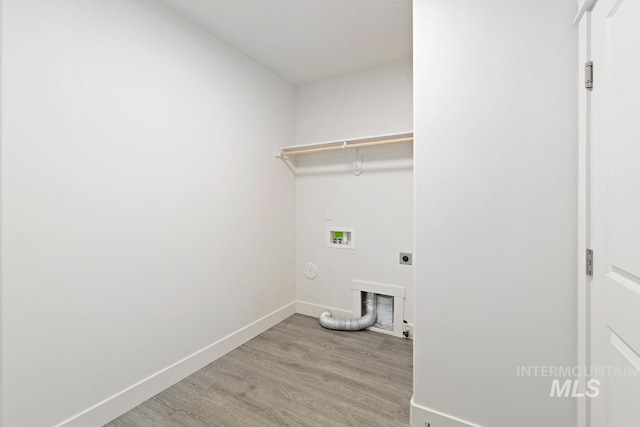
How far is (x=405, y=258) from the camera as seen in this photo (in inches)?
101

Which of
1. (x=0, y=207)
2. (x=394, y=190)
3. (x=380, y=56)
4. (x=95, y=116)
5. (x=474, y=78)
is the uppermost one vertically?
(x=380, y=56)

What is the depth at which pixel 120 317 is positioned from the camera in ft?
5.26

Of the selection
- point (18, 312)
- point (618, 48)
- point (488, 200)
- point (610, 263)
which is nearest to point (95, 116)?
point (18, 312)

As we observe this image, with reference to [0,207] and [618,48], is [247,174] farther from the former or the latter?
[618,48]

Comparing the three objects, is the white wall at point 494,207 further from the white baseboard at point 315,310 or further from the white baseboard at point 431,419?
the white baseboard at point 315,310

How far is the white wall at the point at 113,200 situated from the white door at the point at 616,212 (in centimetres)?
228

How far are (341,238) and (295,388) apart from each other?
4.85 feet

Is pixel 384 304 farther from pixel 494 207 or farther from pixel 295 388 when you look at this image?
pixel 494 207

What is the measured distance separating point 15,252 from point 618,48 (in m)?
2.59

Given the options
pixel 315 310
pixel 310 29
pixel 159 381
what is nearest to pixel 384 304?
pixel 315 310

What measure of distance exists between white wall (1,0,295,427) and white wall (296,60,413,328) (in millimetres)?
802

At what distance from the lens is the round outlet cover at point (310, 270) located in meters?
3.02

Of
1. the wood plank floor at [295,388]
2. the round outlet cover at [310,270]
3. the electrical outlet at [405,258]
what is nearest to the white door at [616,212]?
the wood plank floor at [295,388]

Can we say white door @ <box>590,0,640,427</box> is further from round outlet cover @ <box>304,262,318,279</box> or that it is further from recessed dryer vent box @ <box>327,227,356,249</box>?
round outlet cover @ <box>304,262,318,279</box>
